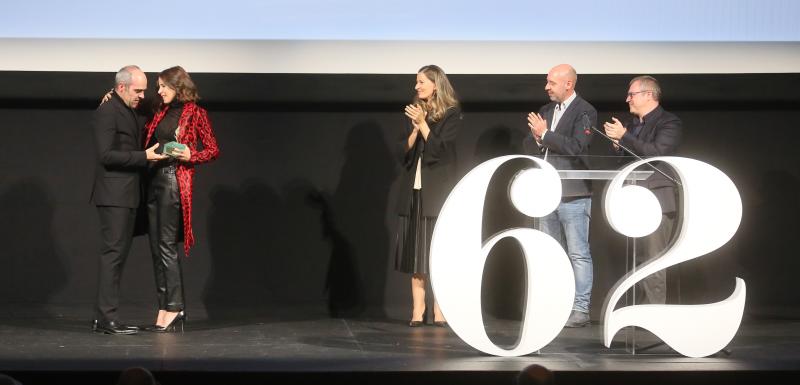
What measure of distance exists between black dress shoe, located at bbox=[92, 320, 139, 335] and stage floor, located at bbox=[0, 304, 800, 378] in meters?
0.06

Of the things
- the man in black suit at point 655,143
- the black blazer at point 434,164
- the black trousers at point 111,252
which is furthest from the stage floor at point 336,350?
the black blazer at point 434,164

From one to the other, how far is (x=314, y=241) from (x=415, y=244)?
2.92 feet

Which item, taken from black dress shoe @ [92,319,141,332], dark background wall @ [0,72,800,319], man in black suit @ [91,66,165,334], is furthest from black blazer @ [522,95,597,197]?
black dress shoe @ [92,319,141,332]

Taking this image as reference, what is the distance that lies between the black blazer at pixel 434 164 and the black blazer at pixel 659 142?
88 centimetres

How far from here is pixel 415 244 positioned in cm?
577

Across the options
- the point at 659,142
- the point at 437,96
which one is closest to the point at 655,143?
the point at 659,142

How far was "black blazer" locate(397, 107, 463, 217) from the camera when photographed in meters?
5.70

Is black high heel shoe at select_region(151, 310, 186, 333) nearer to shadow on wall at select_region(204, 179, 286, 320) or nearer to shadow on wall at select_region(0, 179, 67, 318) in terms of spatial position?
shadow on wall at select_region(204, 179, 286, 320)


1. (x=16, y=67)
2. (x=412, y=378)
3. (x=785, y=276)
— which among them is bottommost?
(x=412, y=378)

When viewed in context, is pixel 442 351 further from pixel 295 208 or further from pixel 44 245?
pixel 44 245

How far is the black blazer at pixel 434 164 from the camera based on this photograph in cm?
570

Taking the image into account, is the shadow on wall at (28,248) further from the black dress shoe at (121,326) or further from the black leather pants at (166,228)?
the black leather pants at (166,228)

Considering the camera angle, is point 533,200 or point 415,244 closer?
point 533,200

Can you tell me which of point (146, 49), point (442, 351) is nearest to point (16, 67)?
point (146, 49)
